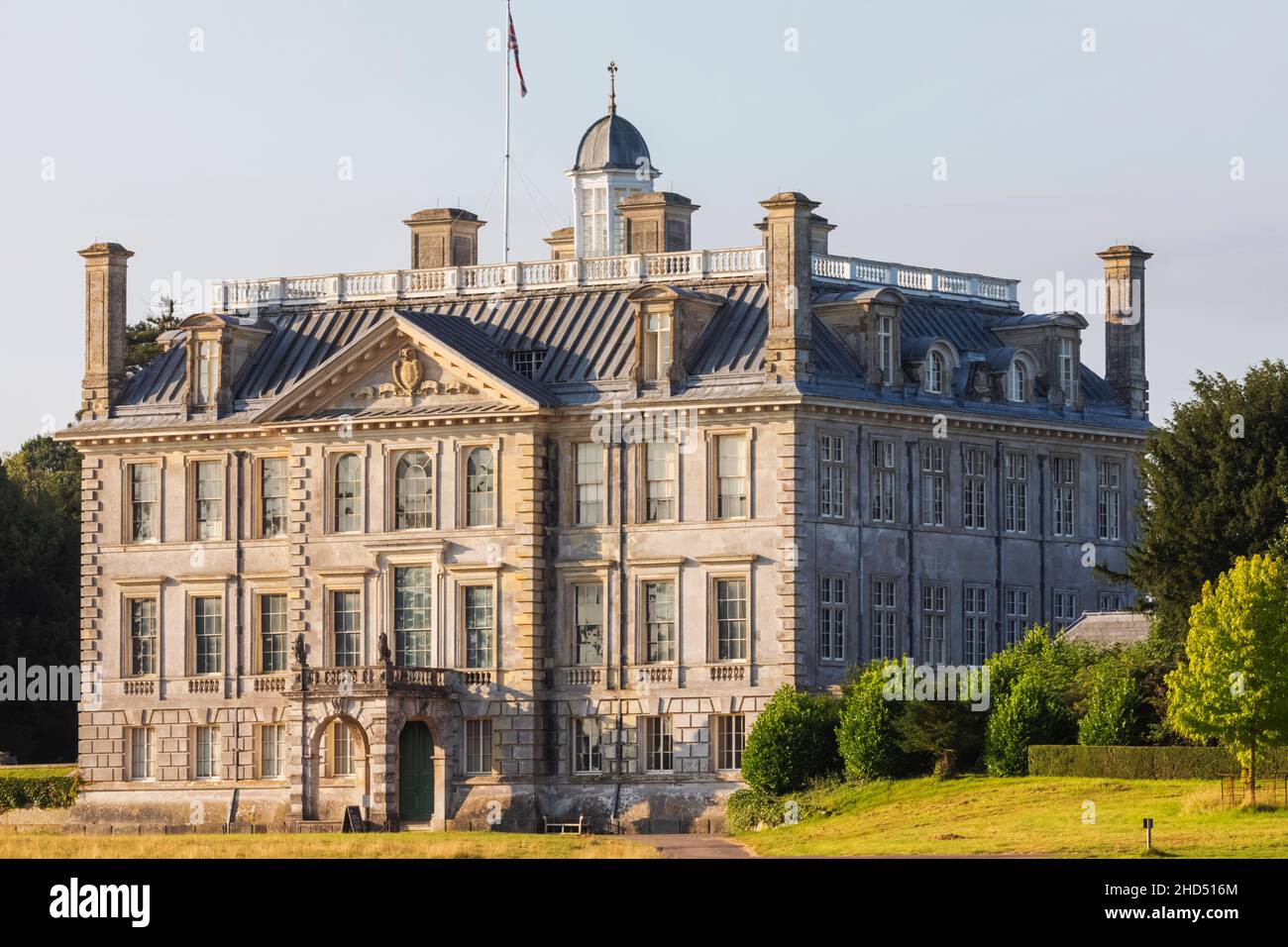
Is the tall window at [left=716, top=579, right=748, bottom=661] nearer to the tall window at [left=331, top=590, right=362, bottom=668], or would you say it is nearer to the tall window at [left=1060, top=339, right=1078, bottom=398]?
the tall window at [left=331, top=590, right=362, bottom=668]

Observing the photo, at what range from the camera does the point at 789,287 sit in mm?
83688

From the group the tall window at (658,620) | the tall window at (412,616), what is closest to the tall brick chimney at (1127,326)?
the tall window at (658,620)

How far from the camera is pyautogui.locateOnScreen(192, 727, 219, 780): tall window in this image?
295 feet

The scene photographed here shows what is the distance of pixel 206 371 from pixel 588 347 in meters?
10.2

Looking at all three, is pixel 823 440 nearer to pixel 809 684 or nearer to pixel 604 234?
pixel 809 684

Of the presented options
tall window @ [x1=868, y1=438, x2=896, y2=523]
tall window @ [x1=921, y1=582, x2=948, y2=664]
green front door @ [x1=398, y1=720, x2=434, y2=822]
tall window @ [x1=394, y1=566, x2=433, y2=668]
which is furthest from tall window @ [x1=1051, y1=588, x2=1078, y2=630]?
green front door @ [x1=398, y1=720, x2=434, y2=822]

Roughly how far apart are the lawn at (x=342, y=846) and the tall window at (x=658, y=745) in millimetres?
5092

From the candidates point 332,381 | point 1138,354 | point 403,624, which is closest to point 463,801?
point 403,624

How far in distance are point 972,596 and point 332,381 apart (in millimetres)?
15745

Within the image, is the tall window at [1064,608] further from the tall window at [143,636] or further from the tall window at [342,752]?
the tall window at [143,636]

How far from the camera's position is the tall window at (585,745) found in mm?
85375

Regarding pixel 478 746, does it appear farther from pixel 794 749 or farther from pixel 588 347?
pixel 588 347

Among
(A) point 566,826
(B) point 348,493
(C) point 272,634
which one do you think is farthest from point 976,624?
(C) point 272,634

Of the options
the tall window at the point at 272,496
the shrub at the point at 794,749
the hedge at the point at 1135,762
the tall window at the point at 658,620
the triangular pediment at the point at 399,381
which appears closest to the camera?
the hedge at the point at 1135,762
